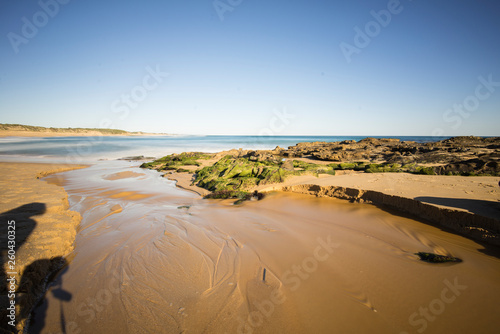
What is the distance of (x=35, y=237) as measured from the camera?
343 cm

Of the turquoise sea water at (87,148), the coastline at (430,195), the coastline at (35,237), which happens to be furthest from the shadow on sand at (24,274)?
the turquoise sea water at (87,148)

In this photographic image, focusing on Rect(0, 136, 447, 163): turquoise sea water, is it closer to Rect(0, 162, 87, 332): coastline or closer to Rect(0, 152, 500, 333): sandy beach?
Rect(0, 162, 87, 332): coastline

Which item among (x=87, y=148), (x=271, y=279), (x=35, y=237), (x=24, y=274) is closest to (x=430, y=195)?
(x=271, y=279)

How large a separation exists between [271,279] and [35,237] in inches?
162

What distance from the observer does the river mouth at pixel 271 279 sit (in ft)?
7.03

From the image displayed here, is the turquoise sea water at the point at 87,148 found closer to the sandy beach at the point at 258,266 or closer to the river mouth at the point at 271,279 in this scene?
the sandy beach at the point at 258,266

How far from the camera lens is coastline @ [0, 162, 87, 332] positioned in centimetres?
247

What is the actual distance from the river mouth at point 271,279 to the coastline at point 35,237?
6.7 inches

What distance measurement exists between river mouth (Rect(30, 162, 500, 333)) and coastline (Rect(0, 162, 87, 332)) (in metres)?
0.17

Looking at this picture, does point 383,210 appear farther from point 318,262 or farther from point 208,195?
point 208,195

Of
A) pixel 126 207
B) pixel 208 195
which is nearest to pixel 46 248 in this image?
pixel 126 207

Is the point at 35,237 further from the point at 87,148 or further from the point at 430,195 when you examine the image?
the point at 87,148

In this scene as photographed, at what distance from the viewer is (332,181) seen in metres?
6.84

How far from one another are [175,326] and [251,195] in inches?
182
